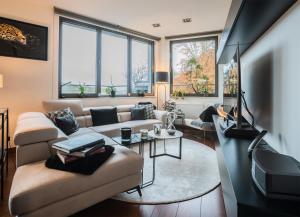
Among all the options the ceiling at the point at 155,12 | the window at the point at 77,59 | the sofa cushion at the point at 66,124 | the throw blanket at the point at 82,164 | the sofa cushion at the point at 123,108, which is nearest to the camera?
the throw blanket at the point at 82,164

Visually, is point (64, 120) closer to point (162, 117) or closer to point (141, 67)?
point (162, 117)

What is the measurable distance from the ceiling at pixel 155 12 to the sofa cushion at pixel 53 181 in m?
2.83

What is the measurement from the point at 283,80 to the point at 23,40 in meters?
3.74

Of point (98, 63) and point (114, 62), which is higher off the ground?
point (114, 62)

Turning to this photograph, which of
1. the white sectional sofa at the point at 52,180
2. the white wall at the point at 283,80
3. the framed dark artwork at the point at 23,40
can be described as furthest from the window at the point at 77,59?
the white wall at the point at 283,80

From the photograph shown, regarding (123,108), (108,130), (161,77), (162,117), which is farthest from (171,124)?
(161,77)

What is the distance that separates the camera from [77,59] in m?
4.09

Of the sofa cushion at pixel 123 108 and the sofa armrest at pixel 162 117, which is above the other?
the sofa cushion at pixel 123 108

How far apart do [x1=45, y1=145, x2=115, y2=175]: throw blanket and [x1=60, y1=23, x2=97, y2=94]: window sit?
2611 millimetres

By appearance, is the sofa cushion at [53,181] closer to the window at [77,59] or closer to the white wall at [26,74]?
the white wall at [26,74]

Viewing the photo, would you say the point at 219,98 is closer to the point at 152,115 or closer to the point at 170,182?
the point at 152,115

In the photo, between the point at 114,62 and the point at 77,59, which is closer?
→ the point at 77,59

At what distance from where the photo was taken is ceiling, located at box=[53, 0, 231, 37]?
3348 millimetres

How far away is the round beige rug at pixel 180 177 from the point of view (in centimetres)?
187
